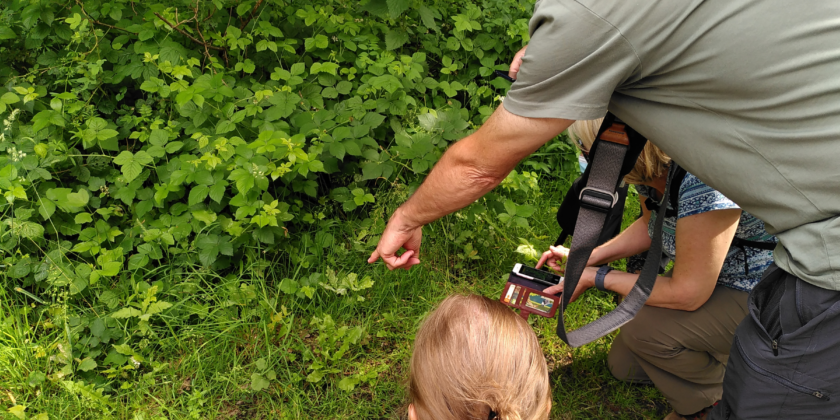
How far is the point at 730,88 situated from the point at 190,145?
8.27 ft

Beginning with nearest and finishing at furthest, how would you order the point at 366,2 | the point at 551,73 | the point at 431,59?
the point at 551,73, the point at 366,2, the point at 431,59

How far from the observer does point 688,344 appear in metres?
2.26

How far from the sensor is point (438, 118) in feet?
9.91

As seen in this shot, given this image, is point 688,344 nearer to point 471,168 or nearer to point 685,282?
point 685,282

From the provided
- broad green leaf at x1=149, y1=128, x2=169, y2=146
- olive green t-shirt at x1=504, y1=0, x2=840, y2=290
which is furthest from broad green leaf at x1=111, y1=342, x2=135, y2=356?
olive green t-shirt at x1=504, y1=0, x2=840, y2=290

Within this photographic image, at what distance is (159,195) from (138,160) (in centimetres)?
23

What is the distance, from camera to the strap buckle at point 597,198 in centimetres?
161

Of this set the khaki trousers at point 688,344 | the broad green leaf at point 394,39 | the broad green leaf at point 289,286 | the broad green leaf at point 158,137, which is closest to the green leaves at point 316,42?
the broad green leaf at point 394,39

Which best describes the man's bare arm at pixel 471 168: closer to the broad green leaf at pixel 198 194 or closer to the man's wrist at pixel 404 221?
the man's wrist at pixel 404 221

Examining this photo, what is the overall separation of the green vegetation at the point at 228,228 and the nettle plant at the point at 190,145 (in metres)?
0.01

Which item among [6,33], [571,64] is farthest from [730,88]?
[6,33]

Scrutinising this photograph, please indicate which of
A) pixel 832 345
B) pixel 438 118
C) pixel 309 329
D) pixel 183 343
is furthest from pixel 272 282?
pixel 832 345

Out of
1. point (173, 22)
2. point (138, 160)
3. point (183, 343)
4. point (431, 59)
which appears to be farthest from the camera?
point (431, 59)

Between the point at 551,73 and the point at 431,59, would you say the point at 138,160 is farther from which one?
→ the point at 551,73
